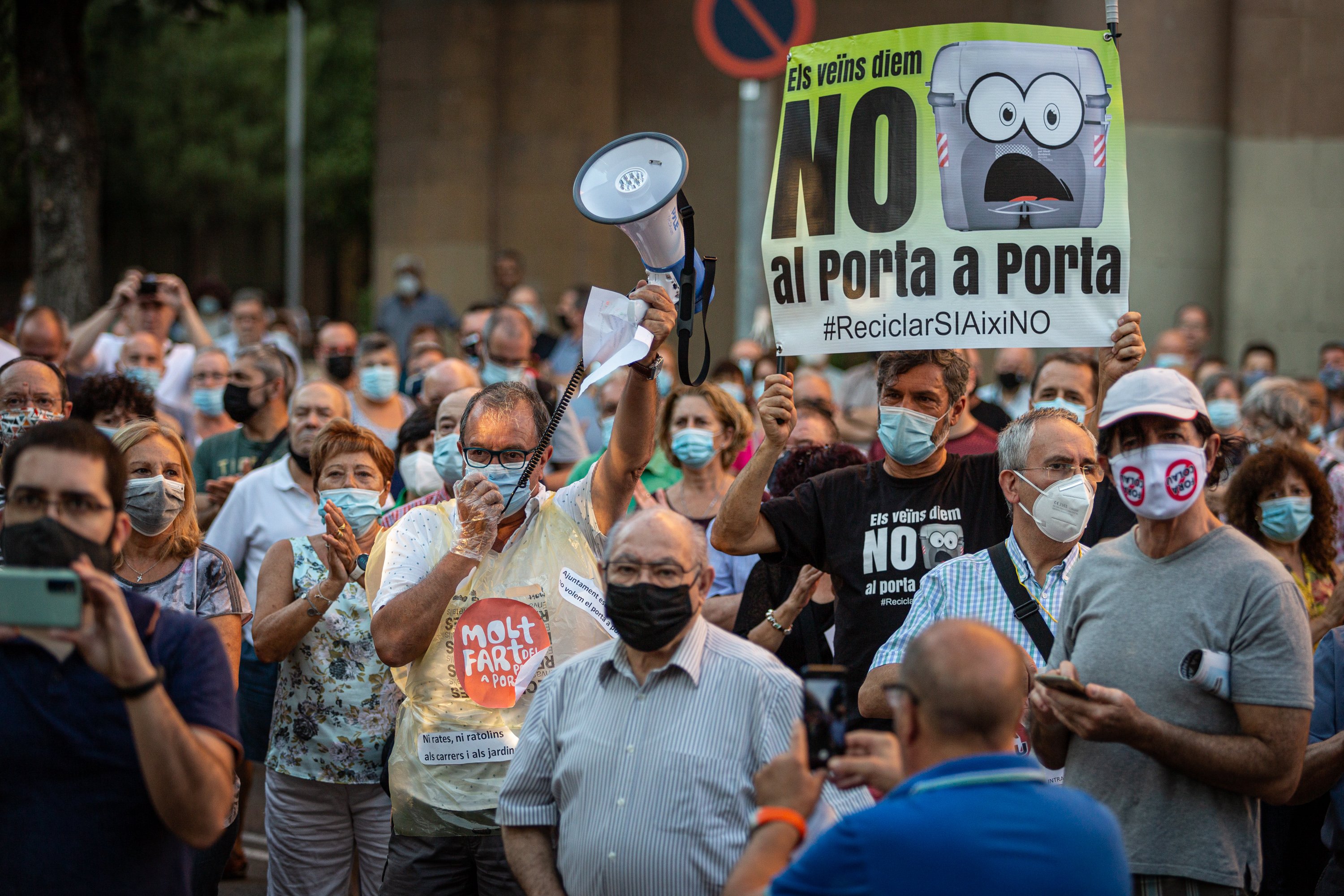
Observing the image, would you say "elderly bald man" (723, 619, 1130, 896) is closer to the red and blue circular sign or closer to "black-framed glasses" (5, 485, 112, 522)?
"black-framed glasses" (5, 485, 112, 522)

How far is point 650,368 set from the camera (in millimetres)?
4227

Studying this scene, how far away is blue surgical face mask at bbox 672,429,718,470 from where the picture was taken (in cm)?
660

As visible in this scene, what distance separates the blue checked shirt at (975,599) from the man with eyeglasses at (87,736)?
2034mm

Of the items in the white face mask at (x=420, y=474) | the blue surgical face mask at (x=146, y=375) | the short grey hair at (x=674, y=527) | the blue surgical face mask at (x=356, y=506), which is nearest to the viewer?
the short grey hair at (x=674, y=527)

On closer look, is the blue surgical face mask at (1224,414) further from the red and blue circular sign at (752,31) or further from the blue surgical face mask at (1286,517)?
the red and blue circular sign at (752,31)

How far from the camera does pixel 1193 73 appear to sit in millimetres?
13414

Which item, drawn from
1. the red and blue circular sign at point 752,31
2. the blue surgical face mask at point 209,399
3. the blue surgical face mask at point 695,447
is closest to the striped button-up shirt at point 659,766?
the blue surgical face mask at point 695,447

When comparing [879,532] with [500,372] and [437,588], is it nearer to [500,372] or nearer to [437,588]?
[437,588]

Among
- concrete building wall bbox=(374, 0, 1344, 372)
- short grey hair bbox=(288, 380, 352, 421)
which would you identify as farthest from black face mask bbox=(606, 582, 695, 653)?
concrete building wall bbox=(374, 0, 1344, 372)

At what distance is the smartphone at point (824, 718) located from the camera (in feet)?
9.57

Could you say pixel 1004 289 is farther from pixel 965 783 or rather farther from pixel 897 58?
pixel 965 783

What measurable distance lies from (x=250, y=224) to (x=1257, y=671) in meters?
36.9

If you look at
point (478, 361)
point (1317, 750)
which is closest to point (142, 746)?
point (1317, 750)

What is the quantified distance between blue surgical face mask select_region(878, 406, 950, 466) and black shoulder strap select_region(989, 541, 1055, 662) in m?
0.59
